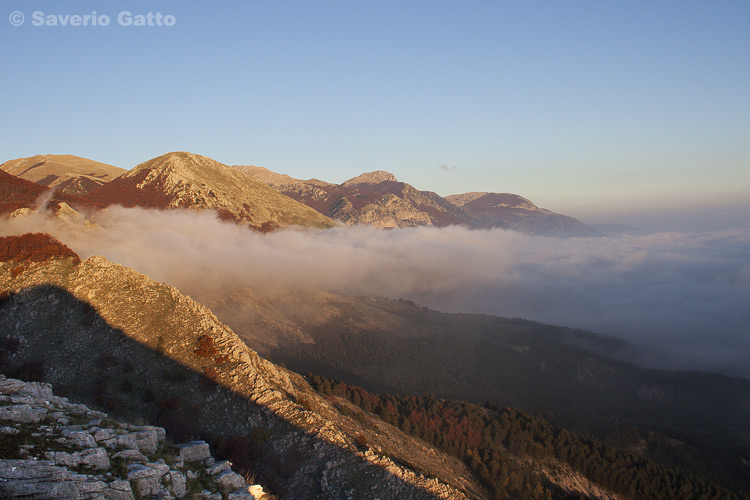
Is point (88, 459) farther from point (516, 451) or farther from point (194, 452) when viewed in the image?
point (516, 451)

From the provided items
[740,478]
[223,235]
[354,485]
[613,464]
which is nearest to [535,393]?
[740,478]

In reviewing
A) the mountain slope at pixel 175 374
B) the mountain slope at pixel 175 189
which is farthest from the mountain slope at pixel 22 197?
the mountain slope at pixel 175 189

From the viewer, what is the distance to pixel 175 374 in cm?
3806

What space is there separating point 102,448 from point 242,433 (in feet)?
56.9

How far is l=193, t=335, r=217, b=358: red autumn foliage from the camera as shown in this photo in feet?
132

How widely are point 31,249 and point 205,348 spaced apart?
2444 cm

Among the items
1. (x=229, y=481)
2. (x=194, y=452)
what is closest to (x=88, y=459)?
(x=229, y=481)

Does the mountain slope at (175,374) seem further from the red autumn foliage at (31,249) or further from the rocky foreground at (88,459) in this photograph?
the rocky foreground at (88,459)

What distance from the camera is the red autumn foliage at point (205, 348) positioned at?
40156 mm

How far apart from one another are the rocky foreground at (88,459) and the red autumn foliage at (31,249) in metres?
28.5

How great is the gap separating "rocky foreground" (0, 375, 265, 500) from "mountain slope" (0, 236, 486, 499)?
1013 centimetres

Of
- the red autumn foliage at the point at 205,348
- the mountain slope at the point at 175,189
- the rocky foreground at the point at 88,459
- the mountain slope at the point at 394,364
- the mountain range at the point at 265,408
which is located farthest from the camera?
the mountain slope at the point at 175,189

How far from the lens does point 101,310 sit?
4262cm

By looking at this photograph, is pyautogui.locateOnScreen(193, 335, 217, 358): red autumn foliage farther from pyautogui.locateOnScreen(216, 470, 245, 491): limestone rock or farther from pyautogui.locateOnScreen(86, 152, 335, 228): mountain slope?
pyautogui.locateOnScreen(86, 152, 335, 228): mountain slope
